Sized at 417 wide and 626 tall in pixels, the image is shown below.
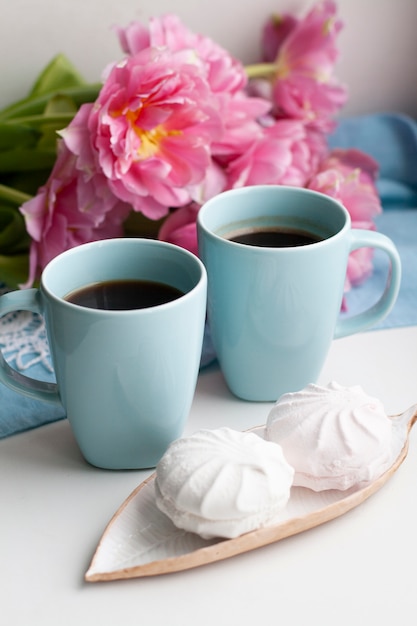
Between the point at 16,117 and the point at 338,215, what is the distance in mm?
379

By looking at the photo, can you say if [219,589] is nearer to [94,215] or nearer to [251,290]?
[251,290]

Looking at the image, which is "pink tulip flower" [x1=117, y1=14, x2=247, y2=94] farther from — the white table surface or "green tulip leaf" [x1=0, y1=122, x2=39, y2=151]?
the white table surface

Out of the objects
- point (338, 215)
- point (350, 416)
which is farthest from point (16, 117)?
point (350, 416)

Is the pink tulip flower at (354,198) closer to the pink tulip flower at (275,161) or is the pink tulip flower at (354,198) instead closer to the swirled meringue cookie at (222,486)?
the pink tulip flower at (275,161)

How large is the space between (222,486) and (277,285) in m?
0.17

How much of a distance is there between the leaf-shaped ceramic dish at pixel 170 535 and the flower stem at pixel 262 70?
0.54 meters

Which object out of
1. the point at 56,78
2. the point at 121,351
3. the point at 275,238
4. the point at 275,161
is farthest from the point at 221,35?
the point at 121,351

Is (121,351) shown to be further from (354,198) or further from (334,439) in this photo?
(354,198)

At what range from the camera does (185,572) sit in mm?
487

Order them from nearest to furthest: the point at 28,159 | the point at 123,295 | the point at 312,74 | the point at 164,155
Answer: the point at 123,295 → the point at 164,155 → the point at 28,159 → the point at 312,74

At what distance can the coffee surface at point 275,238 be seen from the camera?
25.7 inches

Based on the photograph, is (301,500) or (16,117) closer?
(301,500)

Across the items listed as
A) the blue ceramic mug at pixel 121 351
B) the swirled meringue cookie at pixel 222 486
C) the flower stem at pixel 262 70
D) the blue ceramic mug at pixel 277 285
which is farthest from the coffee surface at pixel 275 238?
the flower stem at pixel 262 70

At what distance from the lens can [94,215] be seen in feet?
2.30
